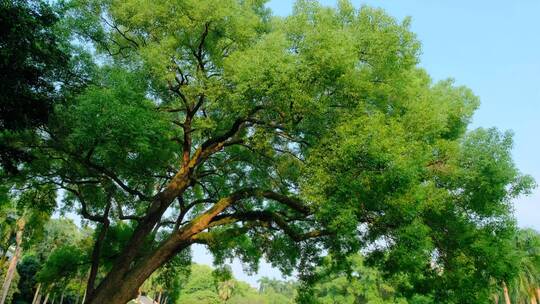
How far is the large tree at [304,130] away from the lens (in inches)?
361

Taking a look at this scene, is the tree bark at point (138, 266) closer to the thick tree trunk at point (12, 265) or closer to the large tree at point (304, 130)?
the large tree at point (304, 130)

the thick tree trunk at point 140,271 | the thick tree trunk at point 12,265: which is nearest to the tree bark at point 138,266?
the thick tree trunk at point 140,271

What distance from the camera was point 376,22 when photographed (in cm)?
1056

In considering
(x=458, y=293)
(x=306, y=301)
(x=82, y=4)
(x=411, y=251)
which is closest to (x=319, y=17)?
(x=411, y=251)

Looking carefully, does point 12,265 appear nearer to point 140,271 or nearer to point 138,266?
point 138,266

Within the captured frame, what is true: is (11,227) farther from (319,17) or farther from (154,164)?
(319,17)

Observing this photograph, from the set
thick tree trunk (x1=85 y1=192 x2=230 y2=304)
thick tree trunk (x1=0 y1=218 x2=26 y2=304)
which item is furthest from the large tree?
thick tree trunk (x1=0 y1=218 x2=26 y2=304)

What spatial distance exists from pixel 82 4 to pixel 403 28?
920 centimetres

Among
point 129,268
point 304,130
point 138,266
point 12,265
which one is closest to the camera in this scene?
point 304,130

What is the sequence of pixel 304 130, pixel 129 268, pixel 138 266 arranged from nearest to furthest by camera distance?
pixel 304 130
pixel 138 266
pixel 129 268

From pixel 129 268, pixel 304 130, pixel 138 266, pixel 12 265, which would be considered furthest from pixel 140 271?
pixel 12 265

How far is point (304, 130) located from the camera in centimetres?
1098

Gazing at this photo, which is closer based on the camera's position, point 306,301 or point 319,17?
point 319,17

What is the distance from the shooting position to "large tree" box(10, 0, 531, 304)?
9.18m
